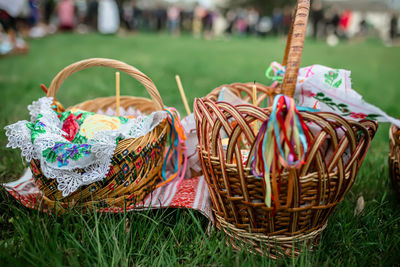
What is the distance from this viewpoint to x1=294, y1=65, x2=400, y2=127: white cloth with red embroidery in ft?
2.96

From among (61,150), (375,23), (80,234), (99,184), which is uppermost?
(375,23)

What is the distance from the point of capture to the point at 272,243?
1017mm

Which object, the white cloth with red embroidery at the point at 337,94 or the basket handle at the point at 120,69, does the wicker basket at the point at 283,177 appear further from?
the basket handle at the point at 120,69

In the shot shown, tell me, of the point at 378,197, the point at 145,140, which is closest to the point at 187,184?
the point at 145,140

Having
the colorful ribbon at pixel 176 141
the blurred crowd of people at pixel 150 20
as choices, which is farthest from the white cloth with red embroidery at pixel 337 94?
the blurred crowd of people at pixel 150 20

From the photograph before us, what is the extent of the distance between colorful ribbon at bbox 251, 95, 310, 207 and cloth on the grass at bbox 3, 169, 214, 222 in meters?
0.41

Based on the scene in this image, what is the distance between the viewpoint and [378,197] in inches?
56.4

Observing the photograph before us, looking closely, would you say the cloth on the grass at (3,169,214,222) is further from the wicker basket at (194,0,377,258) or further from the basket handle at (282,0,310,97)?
the basket handle at (282,0,310,97)

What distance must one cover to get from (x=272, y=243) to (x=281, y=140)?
0.40 m

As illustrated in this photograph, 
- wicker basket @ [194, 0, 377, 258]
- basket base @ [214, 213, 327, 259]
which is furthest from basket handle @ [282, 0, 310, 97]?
basket base @ [214, 213, 327, 259]

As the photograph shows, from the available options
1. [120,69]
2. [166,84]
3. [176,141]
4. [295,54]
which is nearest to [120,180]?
[176,141]

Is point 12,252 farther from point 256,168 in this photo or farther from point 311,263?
point 311,263

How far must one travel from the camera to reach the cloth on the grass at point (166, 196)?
3.86 ft

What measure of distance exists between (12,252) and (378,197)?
1468mm
